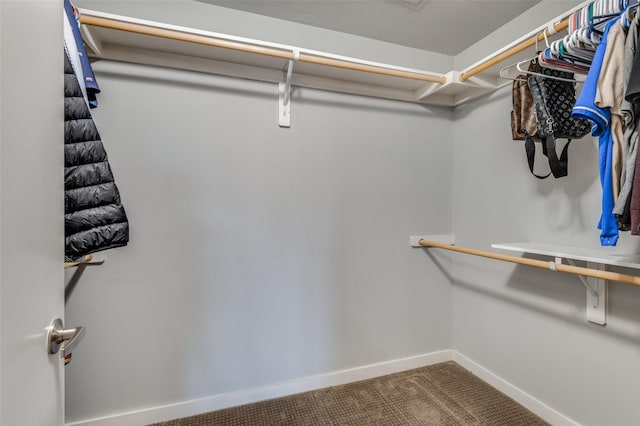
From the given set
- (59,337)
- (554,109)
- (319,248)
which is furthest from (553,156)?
(59,337)

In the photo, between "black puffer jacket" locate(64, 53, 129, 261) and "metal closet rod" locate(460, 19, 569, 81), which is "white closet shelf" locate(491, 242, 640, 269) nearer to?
"metal closet rod" locate(460, 19, 569, 81)

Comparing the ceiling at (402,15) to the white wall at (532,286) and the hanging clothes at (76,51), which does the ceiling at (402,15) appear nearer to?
the white wall at (532,286)

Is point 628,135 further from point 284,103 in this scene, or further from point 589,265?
point 284,103

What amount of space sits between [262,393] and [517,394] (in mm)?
1470

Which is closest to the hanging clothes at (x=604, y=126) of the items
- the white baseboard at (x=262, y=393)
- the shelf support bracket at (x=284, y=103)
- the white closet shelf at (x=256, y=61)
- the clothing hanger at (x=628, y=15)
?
the clothing hanger at (x=628, y=15)

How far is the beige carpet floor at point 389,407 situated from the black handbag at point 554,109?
4.29 ft

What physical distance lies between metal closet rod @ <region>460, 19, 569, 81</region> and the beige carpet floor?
1.84 metres

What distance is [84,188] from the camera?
0.92 m

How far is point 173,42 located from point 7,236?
133cm

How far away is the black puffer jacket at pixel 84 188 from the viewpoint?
902mm

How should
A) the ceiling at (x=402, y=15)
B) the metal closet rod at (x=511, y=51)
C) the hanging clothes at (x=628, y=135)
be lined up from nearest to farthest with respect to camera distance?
1. the hanging clothes at (x=628, y=135)
2. the metal closet rod at (x=511, y=51)
3. the ceiling at (x=402, y=15)

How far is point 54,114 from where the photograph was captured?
0.63m

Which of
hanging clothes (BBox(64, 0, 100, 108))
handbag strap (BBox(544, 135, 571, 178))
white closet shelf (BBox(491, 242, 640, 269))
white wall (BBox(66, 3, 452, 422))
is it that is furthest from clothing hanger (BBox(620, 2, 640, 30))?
hanging clothes (BBox(64, 0, 100, 108))

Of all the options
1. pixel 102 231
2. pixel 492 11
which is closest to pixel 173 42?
pixel 102 231
